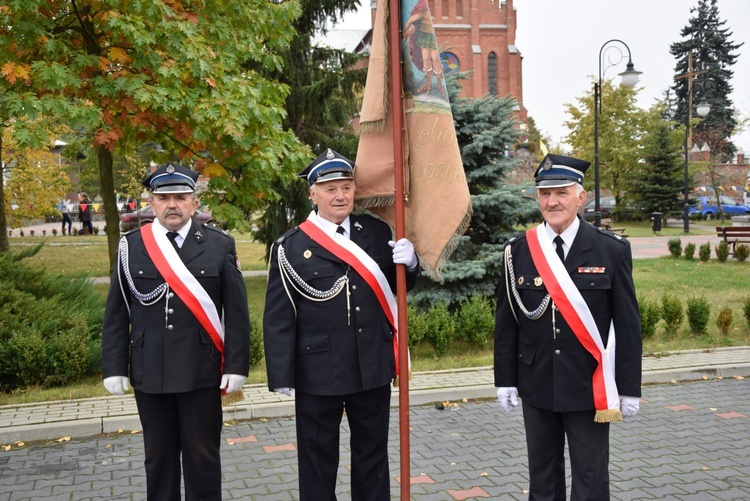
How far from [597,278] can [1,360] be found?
20.9ft

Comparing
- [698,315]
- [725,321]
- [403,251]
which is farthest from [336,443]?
[725,321]

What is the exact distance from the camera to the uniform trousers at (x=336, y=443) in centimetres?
392

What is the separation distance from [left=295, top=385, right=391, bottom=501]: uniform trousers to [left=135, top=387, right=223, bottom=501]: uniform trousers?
55 cm

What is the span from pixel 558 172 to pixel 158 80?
21.5 feet

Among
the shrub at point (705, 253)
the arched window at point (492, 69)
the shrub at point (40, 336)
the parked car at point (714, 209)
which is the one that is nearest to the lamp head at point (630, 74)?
the shrub at point (705, 253)

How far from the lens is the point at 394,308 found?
13.5 feet

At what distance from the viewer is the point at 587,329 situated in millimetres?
3654

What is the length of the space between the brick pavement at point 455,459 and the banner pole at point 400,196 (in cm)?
129

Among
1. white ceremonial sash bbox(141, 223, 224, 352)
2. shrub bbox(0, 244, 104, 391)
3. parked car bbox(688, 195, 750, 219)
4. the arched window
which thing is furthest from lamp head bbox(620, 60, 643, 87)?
the arched window

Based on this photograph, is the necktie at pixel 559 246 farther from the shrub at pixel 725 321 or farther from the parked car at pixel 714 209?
the parked car at pixel 714 209

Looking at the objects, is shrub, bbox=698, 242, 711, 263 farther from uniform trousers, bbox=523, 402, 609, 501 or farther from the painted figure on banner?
the painted figure on banner

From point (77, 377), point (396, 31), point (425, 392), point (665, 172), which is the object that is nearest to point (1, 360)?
point (77, 377)

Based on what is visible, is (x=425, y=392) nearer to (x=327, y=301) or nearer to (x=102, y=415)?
(x=102, y=415)

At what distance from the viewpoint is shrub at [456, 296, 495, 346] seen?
9.39 metres
